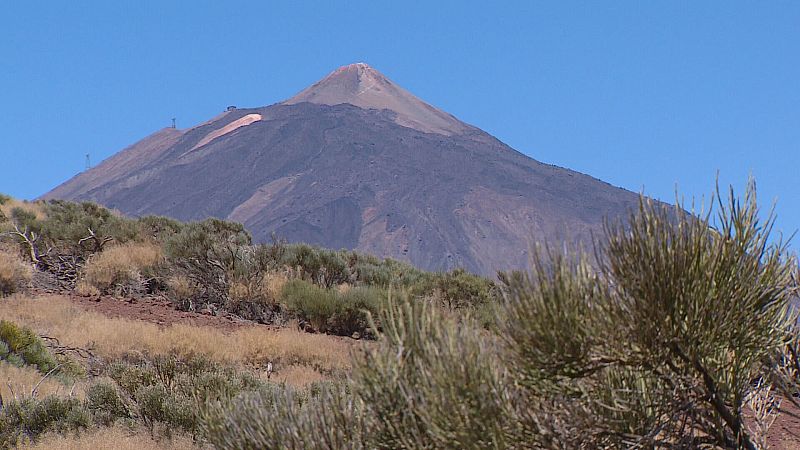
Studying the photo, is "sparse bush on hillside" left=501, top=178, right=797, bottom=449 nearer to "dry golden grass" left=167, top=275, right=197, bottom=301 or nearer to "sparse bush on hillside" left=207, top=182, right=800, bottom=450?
"sparse bush on hillside" left=207, top=182, right=800, bottom=450

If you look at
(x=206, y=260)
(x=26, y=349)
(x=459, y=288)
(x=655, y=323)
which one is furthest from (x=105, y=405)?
(x=459, y=288)

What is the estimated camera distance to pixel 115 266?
16.0m

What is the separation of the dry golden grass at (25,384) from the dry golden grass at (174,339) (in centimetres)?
180

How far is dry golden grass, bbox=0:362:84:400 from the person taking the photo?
8.02 m

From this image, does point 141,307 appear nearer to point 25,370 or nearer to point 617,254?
point 25,370

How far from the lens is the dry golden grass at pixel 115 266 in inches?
613

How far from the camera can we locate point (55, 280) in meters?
15.9

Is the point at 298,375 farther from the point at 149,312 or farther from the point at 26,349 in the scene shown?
the point at 149,312

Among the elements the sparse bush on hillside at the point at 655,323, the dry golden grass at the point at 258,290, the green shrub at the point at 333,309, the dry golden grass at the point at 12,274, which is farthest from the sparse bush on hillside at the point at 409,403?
the dry golden grass at the point at 12,274

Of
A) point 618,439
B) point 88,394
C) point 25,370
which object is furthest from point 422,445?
point 25,370

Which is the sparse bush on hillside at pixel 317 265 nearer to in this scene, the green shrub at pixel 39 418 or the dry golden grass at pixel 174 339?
the dry golden grass at pixel 174 339

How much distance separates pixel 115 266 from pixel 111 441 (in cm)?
991

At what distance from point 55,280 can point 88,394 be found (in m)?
8.85

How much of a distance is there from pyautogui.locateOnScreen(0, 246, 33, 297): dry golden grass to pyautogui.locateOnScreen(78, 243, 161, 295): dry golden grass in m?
1.00
